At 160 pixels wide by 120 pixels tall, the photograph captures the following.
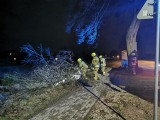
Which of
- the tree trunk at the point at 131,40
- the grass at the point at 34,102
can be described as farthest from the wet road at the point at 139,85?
the grass at the point at 34,102

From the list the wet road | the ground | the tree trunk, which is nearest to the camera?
the ground

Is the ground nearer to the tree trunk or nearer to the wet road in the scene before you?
the wet road

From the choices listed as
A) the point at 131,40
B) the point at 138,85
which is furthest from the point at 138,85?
the point at 131,40

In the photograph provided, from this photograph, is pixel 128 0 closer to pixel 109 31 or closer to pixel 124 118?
pixel 124 118

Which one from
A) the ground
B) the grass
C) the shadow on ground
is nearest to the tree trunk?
the shadow on ground

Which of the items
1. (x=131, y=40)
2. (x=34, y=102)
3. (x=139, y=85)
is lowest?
(x=34, y=102)

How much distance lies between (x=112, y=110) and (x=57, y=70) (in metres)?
5.24

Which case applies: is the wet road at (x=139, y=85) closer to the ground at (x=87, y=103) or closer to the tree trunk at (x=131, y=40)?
the ground at (x=87, y=103)

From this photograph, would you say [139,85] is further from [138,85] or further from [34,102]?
[34,102]

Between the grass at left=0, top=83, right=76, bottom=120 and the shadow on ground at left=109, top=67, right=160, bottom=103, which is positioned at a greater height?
the shadow on ground at left=109, top=67, right=160, bottom=103

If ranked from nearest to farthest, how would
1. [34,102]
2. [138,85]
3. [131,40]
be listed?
[34,102]
[138,85]
[131,40]

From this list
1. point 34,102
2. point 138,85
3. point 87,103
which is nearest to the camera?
point 87,103

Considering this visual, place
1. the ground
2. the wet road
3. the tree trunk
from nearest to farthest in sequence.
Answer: the ground → the wet road → the tree trunk

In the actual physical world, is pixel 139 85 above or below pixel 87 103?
above
